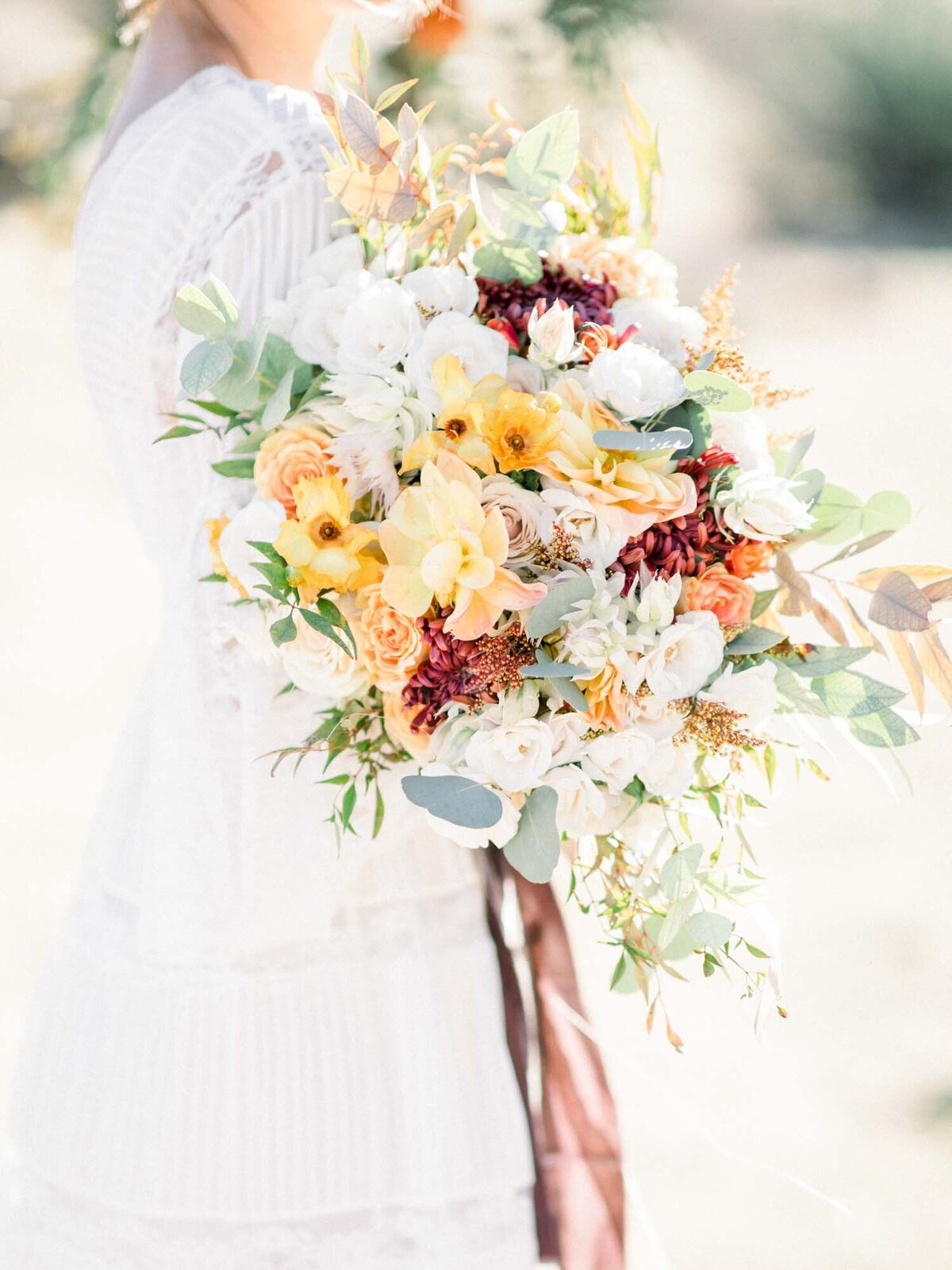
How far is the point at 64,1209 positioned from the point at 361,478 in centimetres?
85

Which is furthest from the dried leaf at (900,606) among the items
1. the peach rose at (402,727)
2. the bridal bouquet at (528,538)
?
the peach rose at (402,727)

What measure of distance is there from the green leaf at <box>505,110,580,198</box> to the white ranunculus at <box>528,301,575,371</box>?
0.51ft

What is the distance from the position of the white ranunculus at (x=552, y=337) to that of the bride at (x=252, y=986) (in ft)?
0.87

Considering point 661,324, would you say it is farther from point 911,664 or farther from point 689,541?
point 911,664

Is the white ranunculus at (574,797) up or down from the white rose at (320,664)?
down

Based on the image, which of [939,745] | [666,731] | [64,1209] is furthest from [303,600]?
[939,745]

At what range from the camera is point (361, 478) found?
3.54 ft

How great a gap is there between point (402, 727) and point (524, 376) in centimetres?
34

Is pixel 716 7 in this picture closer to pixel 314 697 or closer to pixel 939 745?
pixel 939 745

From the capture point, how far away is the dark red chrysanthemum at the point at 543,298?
111 centimetres

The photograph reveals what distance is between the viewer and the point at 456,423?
103cm

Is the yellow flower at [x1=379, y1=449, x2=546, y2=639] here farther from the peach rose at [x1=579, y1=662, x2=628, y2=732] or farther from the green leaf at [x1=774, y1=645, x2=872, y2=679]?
the green leaf at [x1=774, y1=645, x2=872, y2=679]

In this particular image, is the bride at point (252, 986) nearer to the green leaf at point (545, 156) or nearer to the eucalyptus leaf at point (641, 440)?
the green leaf at point (545, 156)

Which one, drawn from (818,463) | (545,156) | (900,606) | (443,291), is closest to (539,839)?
(900,606)
